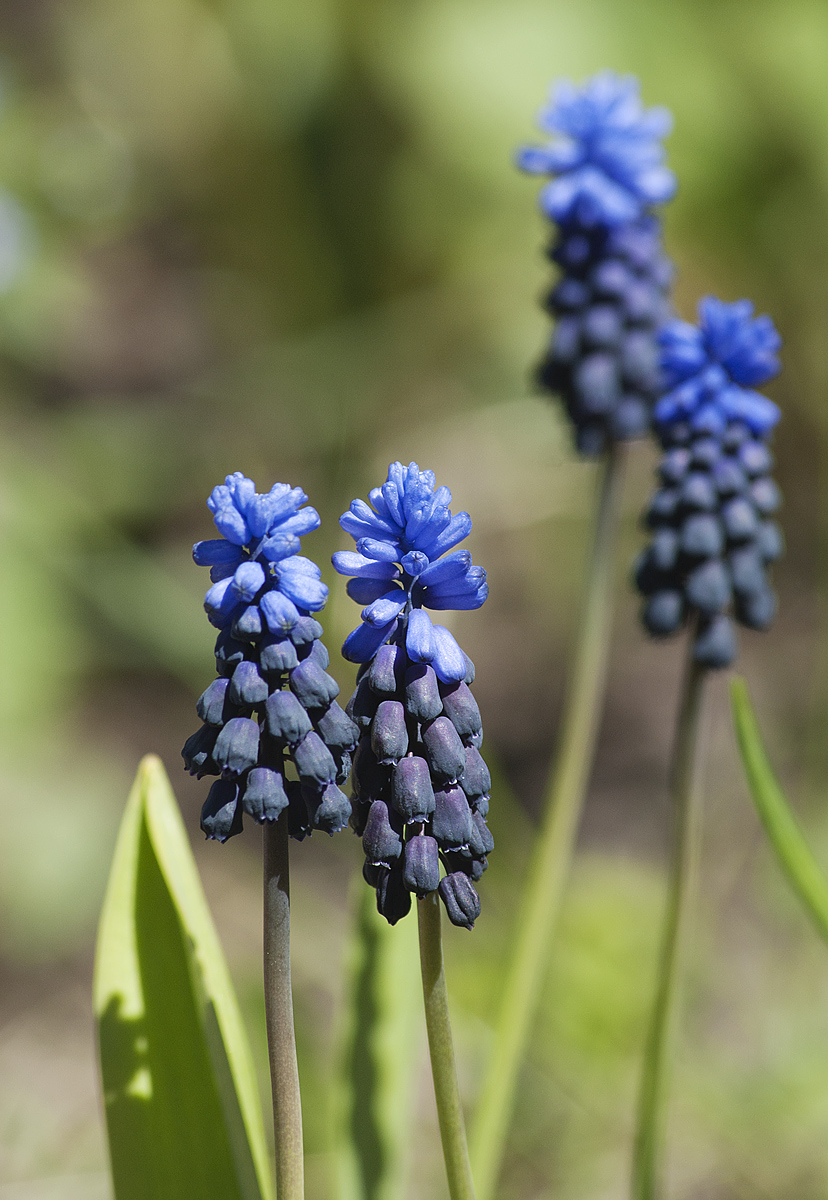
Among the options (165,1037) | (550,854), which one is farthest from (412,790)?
(550,854)

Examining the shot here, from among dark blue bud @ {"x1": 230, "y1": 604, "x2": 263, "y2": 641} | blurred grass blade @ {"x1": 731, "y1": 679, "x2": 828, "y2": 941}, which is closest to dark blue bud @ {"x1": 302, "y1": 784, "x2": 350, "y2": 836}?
dark blue bud @ {"x1": 230, "y1": 604, "x2": 263, "y2": 641}

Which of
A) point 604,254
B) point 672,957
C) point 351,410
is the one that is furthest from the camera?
point 351,410

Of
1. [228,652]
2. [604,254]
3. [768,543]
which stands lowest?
[228,652]

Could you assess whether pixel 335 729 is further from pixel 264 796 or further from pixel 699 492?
pixel 699 492

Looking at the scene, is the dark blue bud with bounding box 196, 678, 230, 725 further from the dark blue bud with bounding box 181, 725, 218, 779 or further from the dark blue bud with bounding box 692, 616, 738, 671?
the dark blue bud with bounding box 692, 616, 738, 671

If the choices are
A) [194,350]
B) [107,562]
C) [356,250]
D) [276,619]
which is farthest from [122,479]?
[276,619]

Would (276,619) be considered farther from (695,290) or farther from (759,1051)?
(695,290)
